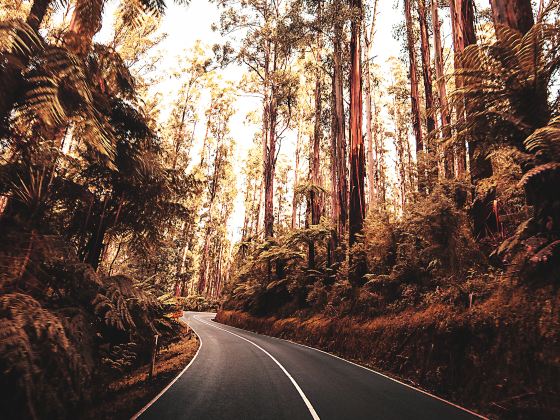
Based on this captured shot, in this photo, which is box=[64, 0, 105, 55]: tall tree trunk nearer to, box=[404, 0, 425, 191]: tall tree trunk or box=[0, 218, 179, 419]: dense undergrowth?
box=[0, 218, 179, 419]: dense undergrowth

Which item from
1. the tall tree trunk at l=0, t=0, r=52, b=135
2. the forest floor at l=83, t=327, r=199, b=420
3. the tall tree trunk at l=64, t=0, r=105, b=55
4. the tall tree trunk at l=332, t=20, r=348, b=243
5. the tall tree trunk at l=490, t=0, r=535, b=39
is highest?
the tall tree trunk at l=332, t=20, r=348, b=243

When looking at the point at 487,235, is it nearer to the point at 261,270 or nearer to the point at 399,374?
the point at 399,374

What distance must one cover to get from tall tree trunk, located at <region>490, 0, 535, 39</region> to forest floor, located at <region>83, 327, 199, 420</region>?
9.28 m

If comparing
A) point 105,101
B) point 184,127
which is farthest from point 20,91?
point 184,127

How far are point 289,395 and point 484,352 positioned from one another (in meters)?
3.93

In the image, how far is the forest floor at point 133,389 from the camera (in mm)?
5578

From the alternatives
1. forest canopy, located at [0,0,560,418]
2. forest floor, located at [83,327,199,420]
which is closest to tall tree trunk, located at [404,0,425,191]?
forest canopy, located at [0,0,560,418]

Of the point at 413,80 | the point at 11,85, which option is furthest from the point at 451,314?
the point at 413,80

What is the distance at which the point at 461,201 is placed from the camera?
9.50 metres

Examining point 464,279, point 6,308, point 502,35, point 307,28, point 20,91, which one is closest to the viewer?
point 6,308

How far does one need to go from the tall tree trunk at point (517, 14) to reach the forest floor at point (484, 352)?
15.5ft

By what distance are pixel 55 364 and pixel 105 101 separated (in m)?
3.53

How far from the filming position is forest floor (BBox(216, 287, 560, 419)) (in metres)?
5.72

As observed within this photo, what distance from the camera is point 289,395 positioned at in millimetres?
6996
